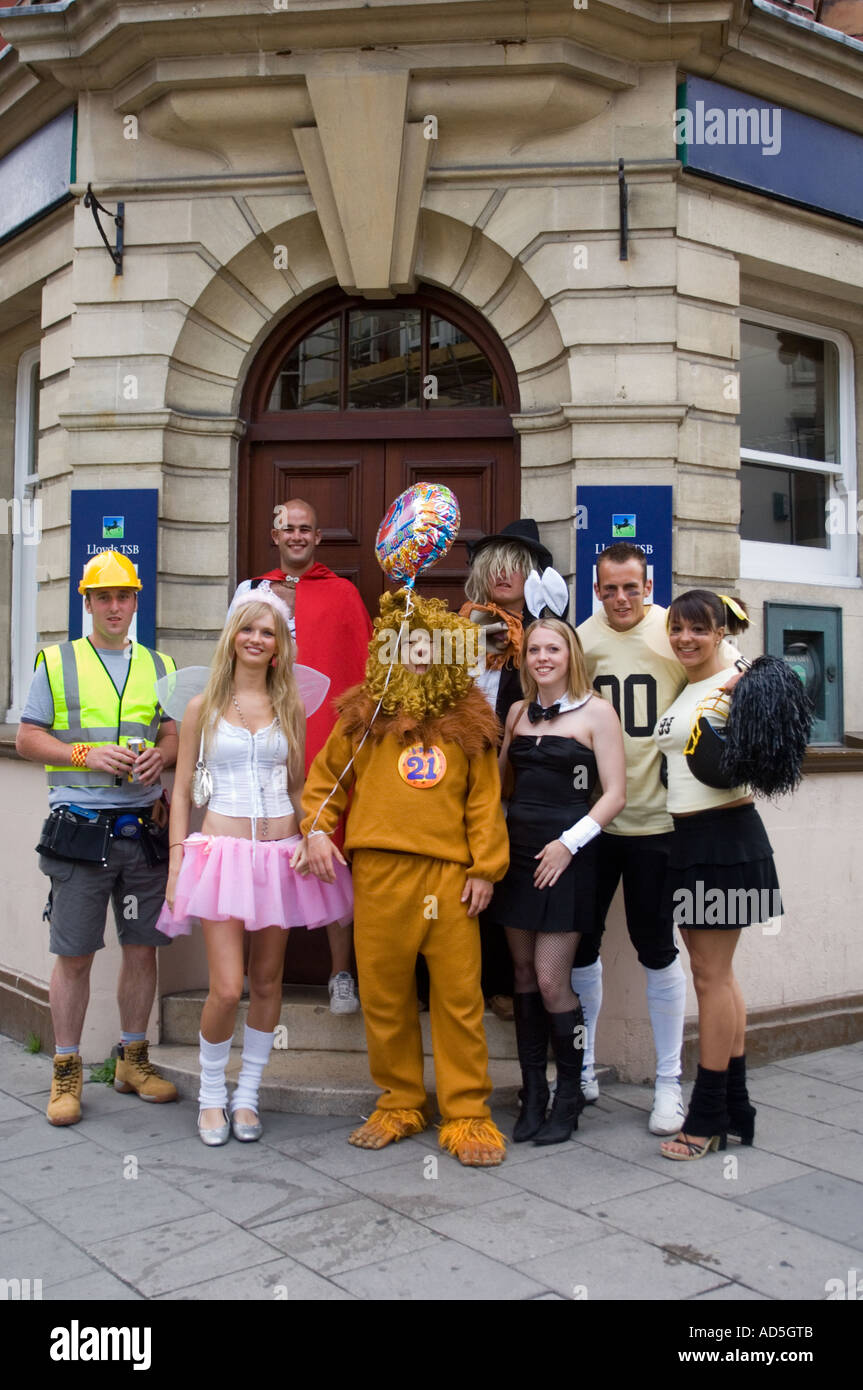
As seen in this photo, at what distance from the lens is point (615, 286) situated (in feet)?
17.3

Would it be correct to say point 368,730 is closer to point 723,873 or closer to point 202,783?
point 202,783

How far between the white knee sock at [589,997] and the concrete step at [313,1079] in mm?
287

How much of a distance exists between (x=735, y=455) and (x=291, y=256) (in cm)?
239

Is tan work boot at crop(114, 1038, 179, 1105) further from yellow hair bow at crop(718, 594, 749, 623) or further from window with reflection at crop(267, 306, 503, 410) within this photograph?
window with reflection at crop(267, 306, 503, 410)

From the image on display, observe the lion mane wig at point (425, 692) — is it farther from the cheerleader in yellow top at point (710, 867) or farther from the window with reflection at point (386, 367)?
the window with reflection at point (386, 367)

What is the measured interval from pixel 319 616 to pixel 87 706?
1061 millimetres

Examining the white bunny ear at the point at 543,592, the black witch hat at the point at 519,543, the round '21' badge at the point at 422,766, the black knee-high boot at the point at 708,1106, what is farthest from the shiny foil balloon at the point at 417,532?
the black knee-high boot at the point at 708,1106

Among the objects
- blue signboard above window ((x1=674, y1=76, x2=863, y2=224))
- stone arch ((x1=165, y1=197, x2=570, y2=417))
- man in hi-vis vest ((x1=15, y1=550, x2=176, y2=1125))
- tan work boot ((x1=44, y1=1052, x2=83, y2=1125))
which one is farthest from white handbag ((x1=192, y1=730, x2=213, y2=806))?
blue signboard above window ((x1=674, y1=76, x2=863, y2=224))

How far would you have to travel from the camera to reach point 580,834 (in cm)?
403

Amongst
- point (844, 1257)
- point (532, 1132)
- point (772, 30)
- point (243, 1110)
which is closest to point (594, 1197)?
point (532, 1132)

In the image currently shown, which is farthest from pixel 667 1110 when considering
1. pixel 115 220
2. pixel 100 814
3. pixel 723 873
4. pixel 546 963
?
pixel 115 220

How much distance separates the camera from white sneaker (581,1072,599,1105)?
4.55m

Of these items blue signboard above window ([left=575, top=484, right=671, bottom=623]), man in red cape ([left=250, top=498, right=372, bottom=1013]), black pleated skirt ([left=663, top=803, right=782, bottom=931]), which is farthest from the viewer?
blue signboard above window ([left=575, top=484, right=671, bottom=623])

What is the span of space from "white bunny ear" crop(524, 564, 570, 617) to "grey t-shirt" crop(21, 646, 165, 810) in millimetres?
1682
